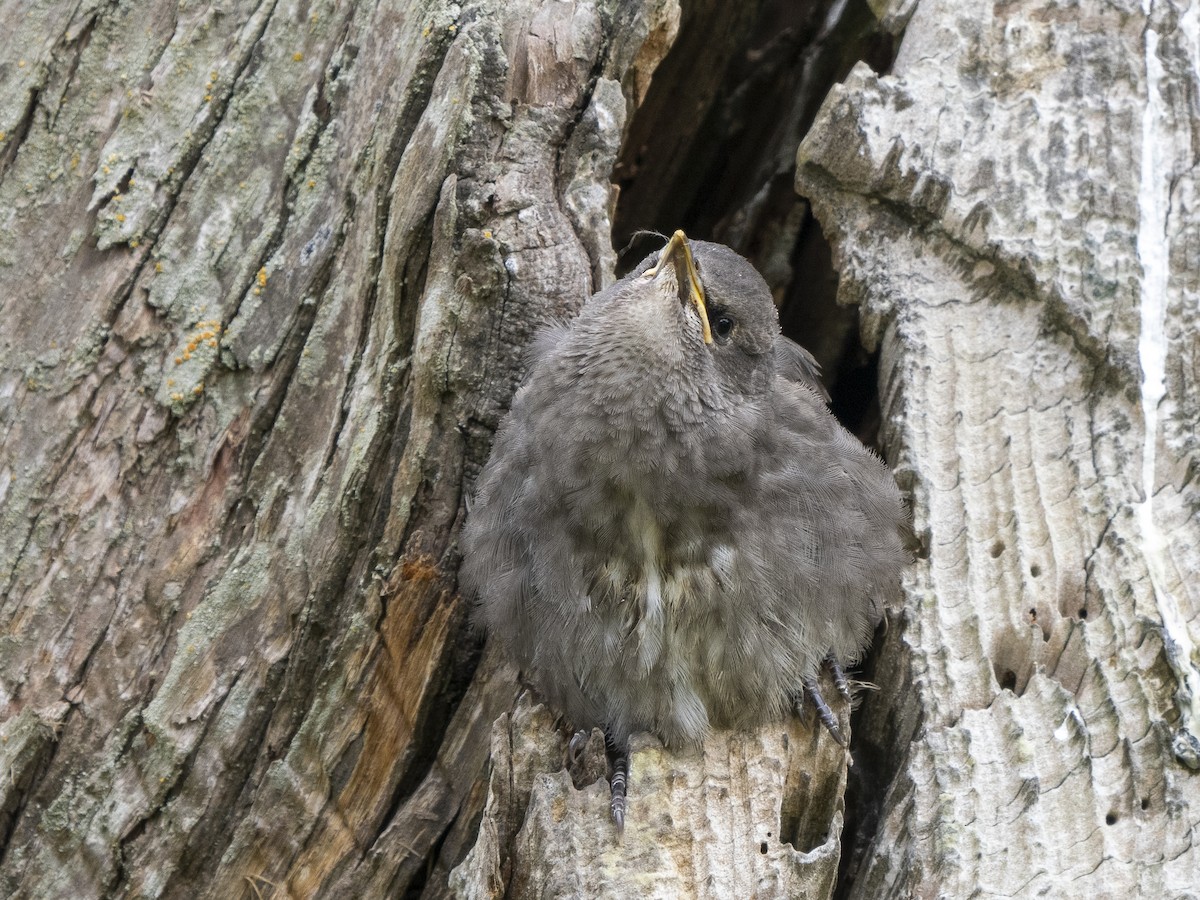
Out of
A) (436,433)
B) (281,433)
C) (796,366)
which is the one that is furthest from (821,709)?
(281,433)

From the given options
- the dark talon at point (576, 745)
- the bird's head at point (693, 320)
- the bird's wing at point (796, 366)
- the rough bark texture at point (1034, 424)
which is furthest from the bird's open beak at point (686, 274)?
the dark talon at point (576, 745)

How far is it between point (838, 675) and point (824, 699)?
8cm

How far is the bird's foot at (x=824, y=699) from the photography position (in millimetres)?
3207

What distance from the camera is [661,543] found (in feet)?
10.5

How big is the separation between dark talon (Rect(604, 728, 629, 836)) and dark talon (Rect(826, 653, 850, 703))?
1.96ft

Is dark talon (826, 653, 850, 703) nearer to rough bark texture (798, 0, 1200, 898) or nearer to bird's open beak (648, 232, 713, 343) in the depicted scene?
rough bark texture (798, 0, 1200, 898)

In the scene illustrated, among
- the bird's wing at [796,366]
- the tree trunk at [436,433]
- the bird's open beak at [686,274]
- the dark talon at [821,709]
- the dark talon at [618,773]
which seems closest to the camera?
the dark talon at [618,773]

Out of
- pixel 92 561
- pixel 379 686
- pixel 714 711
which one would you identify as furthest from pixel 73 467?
pixel 714 711

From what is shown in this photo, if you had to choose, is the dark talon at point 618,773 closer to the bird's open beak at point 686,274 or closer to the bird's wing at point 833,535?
the bird's wing at point 833,535

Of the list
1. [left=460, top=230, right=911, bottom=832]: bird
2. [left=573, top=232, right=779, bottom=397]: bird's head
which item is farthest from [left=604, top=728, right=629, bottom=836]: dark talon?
[left=573, top=232, right=779, bottom=397]: bird's head

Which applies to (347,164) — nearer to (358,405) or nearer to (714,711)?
(358,405)

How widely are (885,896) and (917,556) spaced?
905 mm

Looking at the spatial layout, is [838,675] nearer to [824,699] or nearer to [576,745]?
[824,699]

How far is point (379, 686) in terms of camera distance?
11.0ft
